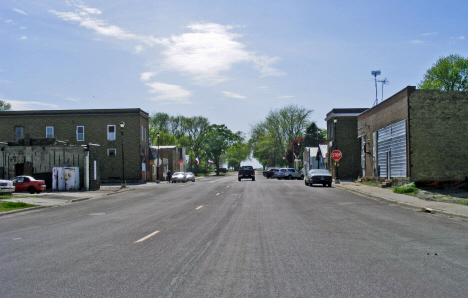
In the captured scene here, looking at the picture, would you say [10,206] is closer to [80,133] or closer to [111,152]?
[111,152]

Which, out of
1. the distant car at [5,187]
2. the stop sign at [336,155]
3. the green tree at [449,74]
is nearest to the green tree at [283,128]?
the green tree at [449,74]

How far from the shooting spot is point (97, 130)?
179ft

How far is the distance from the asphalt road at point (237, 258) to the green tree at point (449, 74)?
191ft

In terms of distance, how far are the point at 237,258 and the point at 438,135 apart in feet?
76.3

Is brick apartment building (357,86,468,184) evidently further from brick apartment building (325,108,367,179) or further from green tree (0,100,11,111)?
green tree (0,100,11,111)

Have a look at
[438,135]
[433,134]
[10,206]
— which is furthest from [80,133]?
[438,135]

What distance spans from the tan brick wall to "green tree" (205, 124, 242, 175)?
73.0 metres

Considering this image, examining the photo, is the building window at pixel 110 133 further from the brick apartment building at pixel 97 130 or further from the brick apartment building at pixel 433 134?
the brick apartment building at pixel 433 134

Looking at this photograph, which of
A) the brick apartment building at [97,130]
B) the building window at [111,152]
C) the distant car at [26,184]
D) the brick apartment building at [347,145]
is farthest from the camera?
the building window at [111,152]

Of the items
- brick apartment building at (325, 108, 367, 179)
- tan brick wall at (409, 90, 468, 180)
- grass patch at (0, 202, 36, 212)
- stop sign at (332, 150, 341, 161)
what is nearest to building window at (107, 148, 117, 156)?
brick apartment building at (325, 108, 367, 179)

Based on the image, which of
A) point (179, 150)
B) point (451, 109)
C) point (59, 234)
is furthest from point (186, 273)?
point (179, 150)

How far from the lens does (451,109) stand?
26828 mm

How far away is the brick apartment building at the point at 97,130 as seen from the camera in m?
54.2

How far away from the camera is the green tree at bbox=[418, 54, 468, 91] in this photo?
210ft
